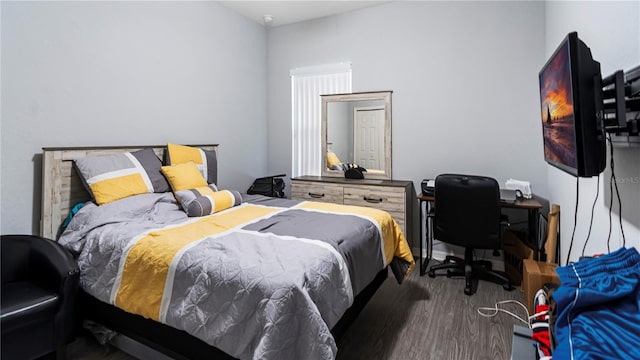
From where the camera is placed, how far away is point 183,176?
263cm

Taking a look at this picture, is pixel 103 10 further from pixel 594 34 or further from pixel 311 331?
pixel 594 34

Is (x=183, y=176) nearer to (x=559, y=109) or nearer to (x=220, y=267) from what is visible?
(x=220, y=267)

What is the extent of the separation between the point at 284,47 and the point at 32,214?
3270 millimetres

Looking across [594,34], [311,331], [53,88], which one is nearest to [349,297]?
[311,331]

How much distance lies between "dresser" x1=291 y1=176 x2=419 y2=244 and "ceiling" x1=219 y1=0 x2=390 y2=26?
201 centimetres

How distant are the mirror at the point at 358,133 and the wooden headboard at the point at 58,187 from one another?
250cm

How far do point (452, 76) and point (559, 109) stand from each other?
82.3 inches

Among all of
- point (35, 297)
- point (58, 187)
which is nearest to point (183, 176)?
point (58, 187)

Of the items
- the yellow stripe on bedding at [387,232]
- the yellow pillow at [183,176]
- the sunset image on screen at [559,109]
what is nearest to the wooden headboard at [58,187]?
the yellow pillow at [183,176]

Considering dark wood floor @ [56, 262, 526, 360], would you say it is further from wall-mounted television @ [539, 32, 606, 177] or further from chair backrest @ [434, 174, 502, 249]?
wall-mounted television @ [539, 32, 606, 177]

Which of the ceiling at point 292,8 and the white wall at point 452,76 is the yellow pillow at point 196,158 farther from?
the white wall at point 452,76

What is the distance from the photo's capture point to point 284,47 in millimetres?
4293

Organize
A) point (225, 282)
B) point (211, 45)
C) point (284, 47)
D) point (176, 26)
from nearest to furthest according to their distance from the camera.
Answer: point (225, 282), point (176, 26), point (211, 45), point (284, 47)

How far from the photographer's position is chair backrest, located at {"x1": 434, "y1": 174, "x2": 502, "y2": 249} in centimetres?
258
